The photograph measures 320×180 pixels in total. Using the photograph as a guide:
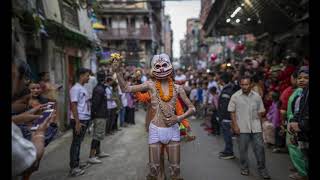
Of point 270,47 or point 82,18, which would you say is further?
point 270,47

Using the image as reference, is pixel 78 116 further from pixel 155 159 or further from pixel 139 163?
pixel 155 159

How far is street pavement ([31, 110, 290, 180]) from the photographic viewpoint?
7.71 m

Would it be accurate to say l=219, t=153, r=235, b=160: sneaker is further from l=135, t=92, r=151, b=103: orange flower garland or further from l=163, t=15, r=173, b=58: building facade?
l=163, t=15, r=173, b=58: building facade

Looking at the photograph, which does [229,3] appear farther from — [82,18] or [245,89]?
[82,18]

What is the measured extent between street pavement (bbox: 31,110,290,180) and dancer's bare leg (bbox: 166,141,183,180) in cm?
137

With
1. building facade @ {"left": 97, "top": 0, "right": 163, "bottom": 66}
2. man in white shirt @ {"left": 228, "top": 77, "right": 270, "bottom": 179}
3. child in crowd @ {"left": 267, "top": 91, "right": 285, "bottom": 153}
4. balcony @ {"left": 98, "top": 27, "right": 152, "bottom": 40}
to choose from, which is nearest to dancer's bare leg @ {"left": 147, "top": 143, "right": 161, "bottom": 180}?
man in white shirt @ {"left": 228, "top": 77, "right": 270, "bottom": 179}

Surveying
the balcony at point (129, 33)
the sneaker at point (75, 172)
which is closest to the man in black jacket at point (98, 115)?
the sneaker at point (75, 172)

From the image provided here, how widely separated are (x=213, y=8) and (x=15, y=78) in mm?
12489

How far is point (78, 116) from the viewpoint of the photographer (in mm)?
8133

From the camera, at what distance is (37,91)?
22.0 ft

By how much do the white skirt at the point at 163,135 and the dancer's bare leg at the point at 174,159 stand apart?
0.08 metres

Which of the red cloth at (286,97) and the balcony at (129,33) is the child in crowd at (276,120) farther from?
the balcony at (129,33)

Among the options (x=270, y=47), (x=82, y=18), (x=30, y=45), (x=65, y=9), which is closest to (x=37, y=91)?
(x=30, y=45)

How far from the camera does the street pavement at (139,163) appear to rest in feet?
25.3
